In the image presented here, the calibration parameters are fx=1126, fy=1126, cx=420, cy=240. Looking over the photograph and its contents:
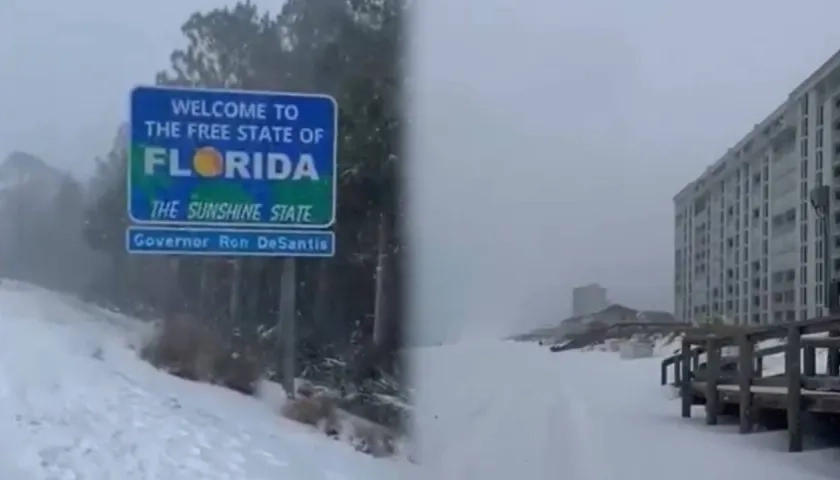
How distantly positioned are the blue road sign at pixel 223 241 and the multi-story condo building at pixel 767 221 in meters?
1.31

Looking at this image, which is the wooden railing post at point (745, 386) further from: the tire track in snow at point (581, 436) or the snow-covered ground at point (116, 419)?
the snow-covered ground at point (116, 419)

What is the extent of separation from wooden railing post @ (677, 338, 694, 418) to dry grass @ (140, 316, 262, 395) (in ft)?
5.17

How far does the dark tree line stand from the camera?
393 centimetres

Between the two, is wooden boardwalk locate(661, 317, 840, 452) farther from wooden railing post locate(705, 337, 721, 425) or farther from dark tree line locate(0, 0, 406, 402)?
dark tree line locate(0, 0, 406, 402)

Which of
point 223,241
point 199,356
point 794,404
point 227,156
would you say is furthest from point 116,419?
point 794,404

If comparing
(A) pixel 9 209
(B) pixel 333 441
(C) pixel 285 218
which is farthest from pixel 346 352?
(A) pixel 9 209

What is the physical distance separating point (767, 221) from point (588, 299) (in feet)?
1.98

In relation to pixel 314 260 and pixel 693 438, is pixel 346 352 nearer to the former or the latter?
pixel 314 260

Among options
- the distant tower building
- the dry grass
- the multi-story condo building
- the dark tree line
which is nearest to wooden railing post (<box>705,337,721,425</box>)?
the multi-story condo building

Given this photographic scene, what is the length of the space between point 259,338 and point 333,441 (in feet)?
1.66

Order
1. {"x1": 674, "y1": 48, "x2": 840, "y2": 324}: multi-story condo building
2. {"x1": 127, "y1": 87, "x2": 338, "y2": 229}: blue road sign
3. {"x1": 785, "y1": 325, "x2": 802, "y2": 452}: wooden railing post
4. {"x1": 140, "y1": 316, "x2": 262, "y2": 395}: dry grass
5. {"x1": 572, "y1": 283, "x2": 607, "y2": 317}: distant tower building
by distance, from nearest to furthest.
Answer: {"x1": 674, "y1": 48, "x2": 840, "y2": 324}: multi-story condo building, {"x1": 572, "y1": 283, "x2": 607, "y2": 317}: distant tower building, {"x1": 127, "y1": 87, "x2": 338, "y2": 229}: blue road sign, {"x1": 785, "y1": 325, "x2": 802, "y2": 452}: wooden railing post, {"x1": 140, "y1": 316, "x2": 262, "y2": 395}: dry grass

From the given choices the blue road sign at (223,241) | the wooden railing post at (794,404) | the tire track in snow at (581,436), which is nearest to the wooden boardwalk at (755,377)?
the wooden railing post at (794,404)

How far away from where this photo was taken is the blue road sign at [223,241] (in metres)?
3.82

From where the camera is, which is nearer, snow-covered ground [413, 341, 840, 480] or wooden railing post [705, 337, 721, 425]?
snow-covered ground [413, 341, 840, 480]
